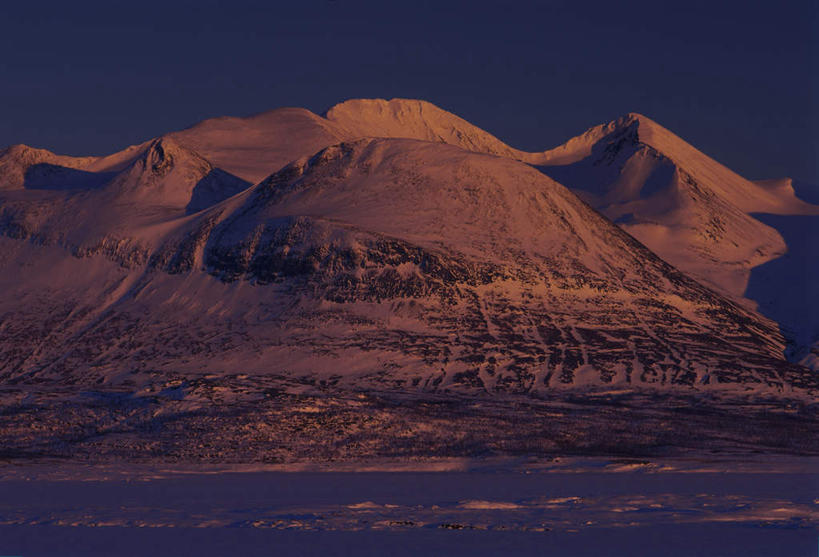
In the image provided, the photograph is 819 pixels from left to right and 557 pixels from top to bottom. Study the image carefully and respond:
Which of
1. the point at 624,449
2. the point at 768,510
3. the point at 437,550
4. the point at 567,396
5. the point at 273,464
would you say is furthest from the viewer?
the point at 567,396

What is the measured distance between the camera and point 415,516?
188ft

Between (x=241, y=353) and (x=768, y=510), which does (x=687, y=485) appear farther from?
(x=241, y=353)

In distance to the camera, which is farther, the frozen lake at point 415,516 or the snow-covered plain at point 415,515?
the snow-covered plain at point 415,515

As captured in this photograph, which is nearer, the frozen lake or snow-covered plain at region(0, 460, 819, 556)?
A: the frozen lake

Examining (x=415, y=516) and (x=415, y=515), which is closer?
(x=415, y=516)

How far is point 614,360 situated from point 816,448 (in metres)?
70.5

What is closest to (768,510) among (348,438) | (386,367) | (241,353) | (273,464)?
(273,464)

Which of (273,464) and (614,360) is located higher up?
(614,360)

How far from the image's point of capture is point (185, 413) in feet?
419

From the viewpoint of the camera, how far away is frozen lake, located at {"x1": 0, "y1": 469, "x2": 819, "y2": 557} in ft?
153

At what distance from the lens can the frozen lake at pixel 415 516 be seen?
4669 cm

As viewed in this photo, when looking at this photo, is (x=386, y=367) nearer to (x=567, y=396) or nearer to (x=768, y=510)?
(x=567, y=396)

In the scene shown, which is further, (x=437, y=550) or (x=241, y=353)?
(x=241, y=353)

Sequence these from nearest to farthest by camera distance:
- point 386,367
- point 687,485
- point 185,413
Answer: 1. point 687,485
2. point 185,413
3. point 386,367
